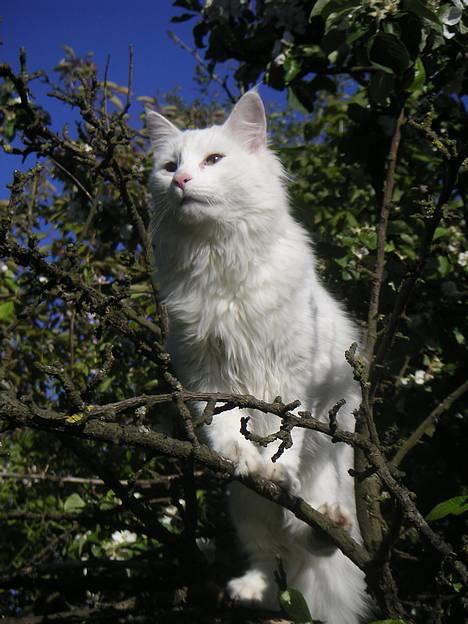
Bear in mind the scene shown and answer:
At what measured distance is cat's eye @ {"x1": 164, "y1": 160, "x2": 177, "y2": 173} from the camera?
277cm

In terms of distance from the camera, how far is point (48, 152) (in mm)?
2367

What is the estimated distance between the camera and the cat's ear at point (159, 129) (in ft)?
9.63

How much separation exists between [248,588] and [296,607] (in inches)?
33.5

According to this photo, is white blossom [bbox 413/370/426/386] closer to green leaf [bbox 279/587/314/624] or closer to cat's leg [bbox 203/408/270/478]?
cat's leg [bbox 203/408/270/478]

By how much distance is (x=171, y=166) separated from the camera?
279cm

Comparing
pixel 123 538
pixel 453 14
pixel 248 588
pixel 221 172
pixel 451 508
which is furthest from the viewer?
pixel 123 538

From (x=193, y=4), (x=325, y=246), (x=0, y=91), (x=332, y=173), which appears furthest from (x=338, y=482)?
(x=0, y=91)

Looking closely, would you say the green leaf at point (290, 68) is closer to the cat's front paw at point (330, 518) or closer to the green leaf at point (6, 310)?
the green leaf at point (6, 310)

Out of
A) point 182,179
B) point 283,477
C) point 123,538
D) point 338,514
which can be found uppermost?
point 182,179

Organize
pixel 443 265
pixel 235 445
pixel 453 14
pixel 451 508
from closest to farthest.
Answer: pixel 451 508
pixel 235 445
pixel 453 14
pixel 443 265

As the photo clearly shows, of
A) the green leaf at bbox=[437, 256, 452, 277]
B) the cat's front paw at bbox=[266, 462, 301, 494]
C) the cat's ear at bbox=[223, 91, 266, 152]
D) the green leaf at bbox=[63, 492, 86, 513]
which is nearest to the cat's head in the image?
the cat's ear at bbox=[223, 91, 266, 152]

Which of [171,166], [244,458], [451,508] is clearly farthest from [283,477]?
[171,166]

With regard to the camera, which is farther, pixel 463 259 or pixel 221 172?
pixel 463 259

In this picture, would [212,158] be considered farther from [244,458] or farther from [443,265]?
[244,458]
